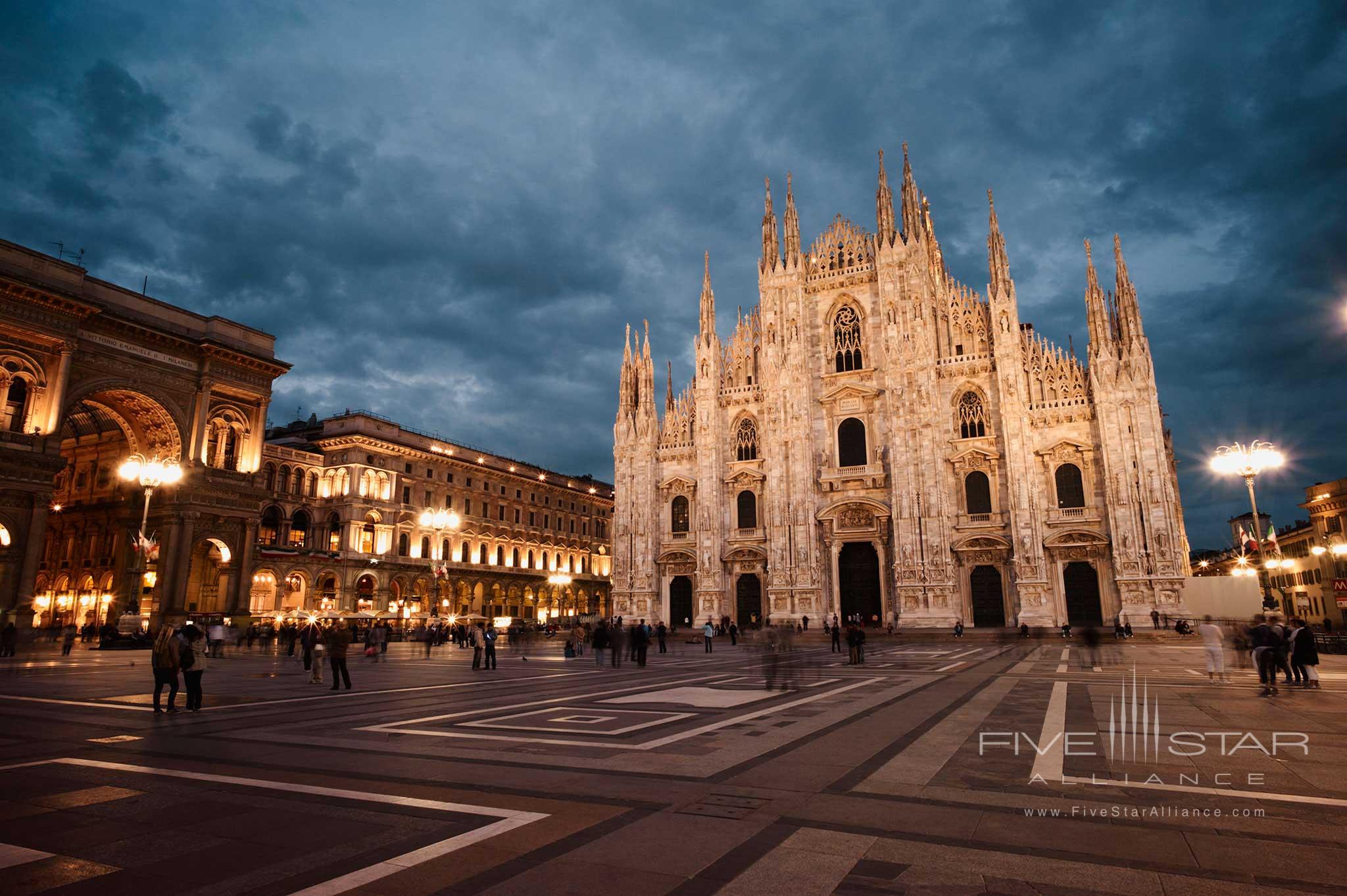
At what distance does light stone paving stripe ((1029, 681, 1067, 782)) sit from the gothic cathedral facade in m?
25.7

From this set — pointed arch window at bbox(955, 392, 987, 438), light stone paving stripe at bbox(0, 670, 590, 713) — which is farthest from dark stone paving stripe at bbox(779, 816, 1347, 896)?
pointed arch window at bbox(955, 392, 987, 438)

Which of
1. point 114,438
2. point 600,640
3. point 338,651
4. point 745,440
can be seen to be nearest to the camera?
point 338,651

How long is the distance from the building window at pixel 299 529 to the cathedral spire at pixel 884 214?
44412 mm

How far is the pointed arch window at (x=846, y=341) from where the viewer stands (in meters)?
46.2

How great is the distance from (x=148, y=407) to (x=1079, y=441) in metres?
49.3

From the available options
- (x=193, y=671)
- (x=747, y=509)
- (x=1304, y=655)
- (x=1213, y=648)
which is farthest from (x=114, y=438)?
(x=1304, y=655)

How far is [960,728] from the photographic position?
949 cm

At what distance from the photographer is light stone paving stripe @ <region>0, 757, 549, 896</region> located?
4.12 m

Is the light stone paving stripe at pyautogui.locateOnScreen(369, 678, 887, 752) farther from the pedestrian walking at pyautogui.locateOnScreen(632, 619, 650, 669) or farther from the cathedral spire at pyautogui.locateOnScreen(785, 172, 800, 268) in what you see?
the cathedral spire at pyautogui.locateOnScreen(785, 172, 800, 268)

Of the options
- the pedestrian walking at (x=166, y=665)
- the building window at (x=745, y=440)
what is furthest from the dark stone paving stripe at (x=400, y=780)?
the building window at (x=745, y=440)

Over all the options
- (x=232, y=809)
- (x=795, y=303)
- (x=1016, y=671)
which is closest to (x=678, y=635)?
(x=795, y=303)

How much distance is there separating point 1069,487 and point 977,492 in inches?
180

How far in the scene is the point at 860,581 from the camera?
4384cm

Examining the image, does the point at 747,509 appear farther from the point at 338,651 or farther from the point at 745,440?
the point at 338,651
